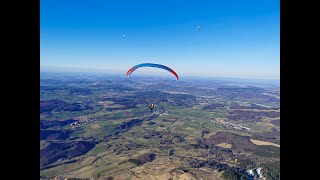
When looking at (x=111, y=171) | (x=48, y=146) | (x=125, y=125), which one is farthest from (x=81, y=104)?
(x=111, y=171)

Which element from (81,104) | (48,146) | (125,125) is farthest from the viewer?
(81,104)
